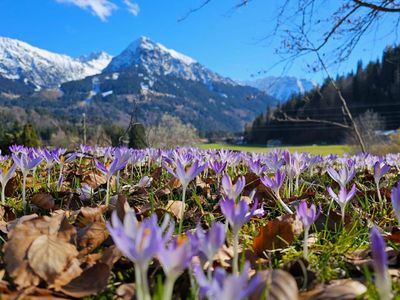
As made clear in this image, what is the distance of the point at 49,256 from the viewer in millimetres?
1000

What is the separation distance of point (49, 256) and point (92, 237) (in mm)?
232

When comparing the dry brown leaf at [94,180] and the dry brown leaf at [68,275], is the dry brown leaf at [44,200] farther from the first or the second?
the dry brown leaf at [68,275]

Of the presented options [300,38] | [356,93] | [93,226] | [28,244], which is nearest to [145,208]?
[93,226]

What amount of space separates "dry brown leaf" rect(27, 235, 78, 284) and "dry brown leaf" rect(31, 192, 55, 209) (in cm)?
75

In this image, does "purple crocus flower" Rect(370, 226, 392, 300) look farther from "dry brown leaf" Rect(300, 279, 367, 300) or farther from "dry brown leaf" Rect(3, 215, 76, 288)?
"dry brown leaf" Rect(3, 215, 76, 288)

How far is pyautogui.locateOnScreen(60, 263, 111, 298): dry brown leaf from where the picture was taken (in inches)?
36.1

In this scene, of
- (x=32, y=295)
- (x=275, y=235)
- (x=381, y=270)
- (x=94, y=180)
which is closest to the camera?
(x=381, y=270)

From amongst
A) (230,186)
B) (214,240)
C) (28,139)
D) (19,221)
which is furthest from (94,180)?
(28,139)

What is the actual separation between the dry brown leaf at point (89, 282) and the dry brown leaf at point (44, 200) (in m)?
0.87

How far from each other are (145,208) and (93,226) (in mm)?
441

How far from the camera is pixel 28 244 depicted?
41.1 inches

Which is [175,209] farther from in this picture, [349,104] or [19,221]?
[349,104]

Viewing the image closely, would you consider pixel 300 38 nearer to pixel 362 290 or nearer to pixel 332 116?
pixel 362 290

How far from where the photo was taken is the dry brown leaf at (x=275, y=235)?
4.20ft
